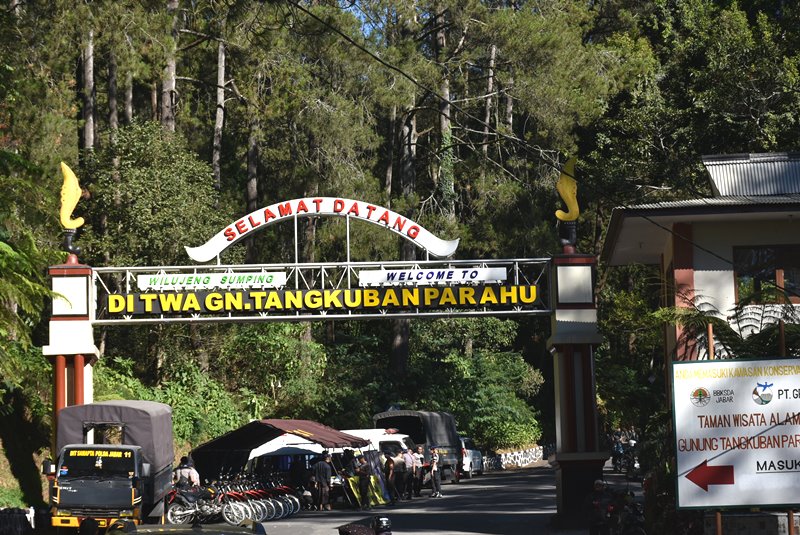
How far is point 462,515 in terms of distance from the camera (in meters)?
27.5

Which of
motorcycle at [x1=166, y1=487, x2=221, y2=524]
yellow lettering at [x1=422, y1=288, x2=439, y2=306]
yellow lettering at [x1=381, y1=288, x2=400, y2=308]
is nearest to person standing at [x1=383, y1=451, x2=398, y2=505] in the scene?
yellow lettering at [x1=381, y1=288, x2=400, y2=308]

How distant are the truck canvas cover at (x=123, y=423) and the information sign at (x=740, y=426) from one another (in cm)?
1436

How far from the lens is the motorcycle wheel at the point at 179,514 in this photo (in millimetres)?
25703

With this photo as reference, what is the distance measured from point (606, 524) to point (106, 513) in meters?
10.2

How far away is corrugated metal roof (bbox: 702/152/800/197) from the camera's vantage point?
27.5m

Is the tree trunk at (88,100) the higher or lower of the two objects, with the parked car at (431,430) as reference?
higher

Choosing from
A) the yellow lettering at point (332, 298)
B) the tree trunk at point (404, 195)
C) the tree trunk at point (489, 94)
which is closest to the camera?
the yellow lettering at point (332, 298)

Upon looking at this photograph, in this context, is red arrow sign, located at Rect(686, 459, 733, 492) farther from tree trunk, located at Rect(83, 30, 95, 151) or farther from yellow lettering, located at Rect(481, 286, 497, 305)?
tree trunk, located at Rect(83, 30, 95, 151)

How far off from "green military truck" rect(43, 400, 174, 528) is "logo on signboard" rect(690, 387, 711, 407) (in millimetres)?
12140

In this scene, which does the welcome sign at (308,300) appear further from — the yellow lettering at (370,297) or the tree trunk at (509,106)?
the tree trunk at (509,106)

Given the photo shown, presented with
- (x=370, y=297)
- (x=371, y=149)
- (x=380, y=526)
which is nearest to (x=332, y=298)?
(x=370, y=297)

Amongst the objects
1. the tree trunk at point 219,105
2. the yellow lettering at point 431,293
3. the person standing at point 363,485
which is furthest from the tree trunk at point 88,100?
the yellow lettering at point 431,293

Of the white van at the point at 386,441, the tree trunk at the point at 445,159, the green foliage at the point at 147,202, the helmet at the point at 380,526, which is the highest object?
the tree trunk at the point at 445,159

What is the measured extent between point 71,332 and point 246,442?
6184mm
